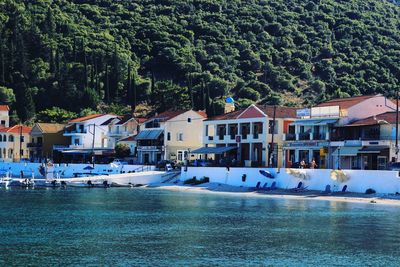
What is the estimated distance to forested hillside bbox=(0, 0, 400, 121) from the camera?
148500 mm

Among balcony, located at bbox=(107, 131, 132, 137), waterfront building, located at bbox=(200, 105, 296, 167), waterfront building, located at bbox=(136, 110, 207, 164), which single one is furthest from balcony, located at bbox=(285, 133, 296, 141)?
balcony, located at bbox=(107, 131, 132, 137)

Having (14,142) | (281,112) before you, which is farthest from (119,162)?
(14,142)

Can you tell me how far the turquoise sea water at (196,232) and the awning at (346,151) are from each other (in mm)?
17880

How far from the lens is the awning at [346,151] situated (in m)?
75.9

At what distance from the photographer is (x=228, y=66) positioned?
168 meters

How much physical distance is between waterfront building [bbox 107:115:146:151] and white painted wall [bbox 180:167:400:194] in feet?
118

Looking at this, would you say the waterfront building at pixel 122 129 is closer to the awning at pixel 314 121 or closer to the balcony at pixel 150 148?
the balcony at pixel 150 148

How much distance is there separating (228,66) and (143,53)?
21730 millimetres

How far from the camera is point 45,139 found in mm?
122250

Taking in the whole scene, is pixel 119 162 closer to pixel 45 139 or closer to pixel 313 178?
pixel 45 139

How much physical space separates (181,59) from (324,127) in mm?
89962

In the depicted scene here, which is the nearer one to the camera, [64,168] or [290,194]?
[290,194]

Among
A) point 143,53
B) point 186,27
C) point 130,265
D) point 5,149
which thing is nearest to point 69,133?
point 5,149

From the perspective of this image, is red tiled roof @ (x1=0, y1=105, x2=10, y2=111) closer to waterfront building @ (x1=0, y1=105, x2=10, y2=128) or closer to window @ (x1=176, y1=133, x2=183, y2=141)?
waterfront building @ (x1=0, y1=105, x2=10, y2=128)
